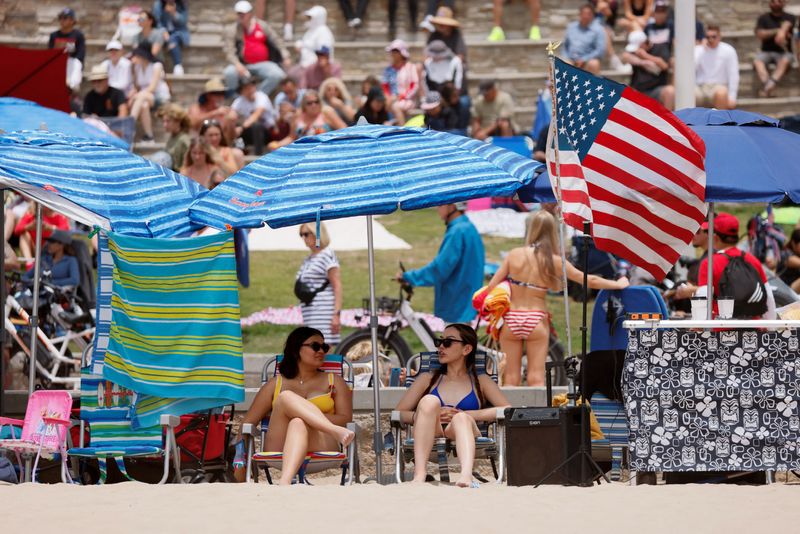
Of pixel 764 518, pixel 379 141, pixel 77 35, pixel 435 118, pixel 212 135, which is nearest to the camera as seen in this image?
pixel 764 518

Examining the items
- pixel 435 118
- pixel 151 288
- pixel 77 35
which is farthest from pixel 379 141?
pixel 77 35

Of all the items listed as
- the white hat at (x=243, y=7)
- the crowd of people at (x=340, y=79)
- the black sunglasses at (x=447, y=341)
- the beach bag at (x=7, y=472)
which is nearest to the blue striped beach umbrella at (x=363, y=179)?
the black sunglasses at (x=447, y=341)

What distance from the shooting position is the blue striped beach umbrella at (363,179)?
9.30 metres

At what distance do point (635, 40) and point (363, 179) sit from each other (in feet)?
52.0

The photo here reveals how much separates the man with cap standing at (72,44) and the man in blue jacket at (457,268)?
40.2ft

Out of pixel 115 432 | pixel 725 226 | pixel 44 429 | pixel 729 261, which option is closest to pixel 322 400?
pixel 115 432

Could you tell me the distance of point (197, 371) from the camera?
33.1 ft

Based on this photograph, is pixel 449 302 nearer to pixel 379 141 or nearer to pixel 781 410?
pixel 379 141

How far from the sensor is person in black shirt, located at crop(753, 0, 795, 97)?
24984 mm

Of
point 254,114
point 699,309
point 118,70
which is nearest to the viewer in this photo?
point 699,309

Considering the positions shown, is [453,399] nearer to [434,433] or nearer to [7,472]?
[434,433]

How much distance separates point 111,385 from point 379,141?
2390mm

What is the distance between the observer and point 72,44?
24.3 metres

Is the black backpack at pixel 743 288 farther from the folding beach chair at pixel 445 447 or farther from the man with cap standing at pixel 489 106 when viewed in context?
the man with cap standing at pixel 489 106
